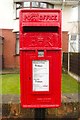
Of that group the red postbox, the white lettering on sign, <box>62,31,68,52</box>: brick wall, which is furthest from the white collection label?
<box>62,31,68,52</box>: brick wall

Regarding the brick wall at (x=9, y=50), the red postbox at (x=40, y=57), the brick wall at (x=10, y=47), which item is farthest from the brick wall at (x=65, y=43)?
the red postbox at (x=40, y=57)

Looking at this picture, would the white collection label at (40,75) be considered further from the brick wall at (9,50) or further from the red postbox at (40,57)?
the brick wall at (9,50)

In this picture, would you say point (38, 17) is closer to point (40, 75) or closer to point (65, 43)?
point (40, 75)

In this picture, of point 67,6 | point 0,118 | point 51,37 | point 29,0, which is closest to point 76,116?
point 0,118

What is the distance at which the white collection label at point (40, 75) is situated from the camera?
4.55 meters

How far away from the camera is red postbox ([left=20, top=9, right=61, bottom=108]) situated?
449 cm

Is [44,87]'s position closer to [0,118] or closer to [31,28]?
[31,28]

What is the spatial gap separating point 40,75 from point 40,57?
274 millimetres

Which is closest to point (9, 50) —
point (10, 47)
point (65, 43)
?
point (10, 47)

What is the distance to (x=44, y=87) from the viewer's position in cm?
459

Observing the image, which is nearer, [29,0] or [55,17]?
[55,17]

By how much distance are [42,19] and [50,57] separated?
22.8 inches

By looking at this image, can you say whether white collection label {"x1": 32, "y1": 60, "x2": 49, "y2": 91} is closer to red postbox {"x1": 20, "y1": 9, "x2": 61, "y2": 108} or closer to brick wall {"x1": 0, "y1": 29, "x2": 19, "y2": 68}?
red postbox {"x1": 20, "y1": 9, "x2": 61, "y2": 108}

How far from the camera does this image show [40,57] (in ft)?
14.9
